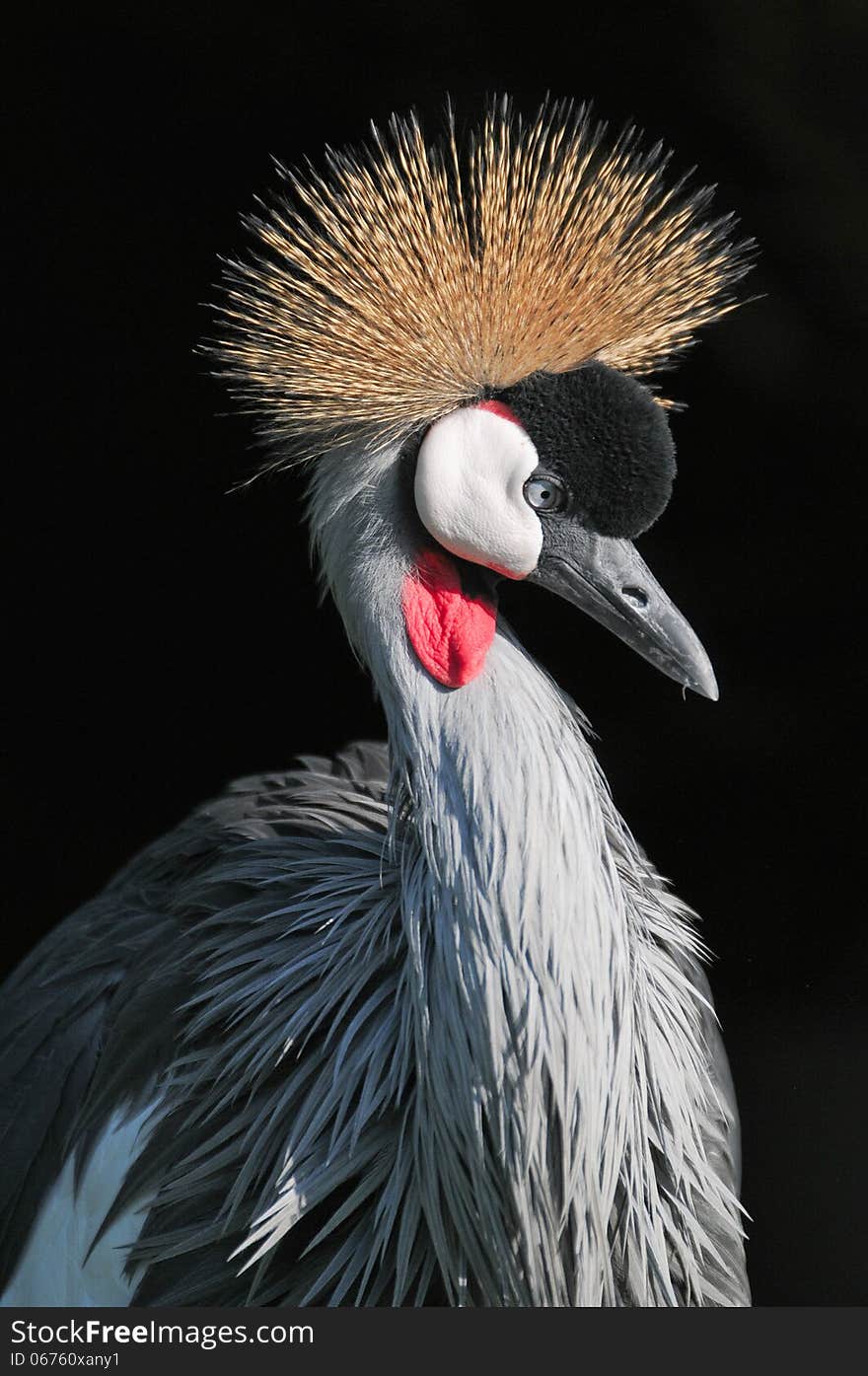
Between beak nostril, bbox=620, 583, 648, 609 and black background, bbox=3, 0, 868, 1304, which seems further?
black background, bbox=3, 0, 868, 1304

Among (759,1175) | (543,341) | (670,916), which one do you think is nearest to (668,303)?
(543,341)

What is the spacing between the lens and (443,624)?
3.78 ft

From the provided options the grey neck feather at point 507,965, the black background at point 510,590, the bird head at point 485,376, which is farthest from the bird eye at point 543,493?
the black background at point 510,590

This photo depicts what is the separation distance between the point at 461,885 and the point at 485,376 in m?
0.41

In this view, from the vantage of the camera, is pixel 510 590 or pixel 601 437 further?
pixel 510 590

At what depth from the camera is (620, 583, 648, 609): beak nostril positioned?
1.17 meters

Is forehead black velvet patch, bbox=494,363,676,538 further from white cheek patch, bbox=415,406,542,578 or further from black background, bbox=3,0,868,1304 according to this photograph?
black background, bbox=3,0,868,1304

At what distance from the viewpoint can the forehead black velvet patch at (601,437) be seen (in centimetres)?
112

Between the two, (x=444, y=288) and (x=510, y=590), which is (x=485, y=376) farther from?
(x=510, y=590)

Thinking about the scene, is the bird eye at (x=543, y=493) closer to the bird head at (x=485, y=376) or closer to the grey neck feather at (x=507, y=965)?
the bird head at (x=485, y=376)

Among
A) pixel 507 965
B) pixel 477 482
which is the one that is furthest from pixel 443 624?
pixel 507 965

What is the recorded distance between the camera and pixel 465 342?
1.17 metres

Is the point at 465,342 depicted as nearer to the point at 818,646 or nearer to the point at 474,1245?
the point at 474,1245

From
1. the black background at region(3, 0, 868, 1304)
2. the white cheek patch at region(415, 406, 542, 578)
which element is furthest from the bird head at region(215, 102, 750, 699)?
the black background at region(3, 0, 868, 1304)
